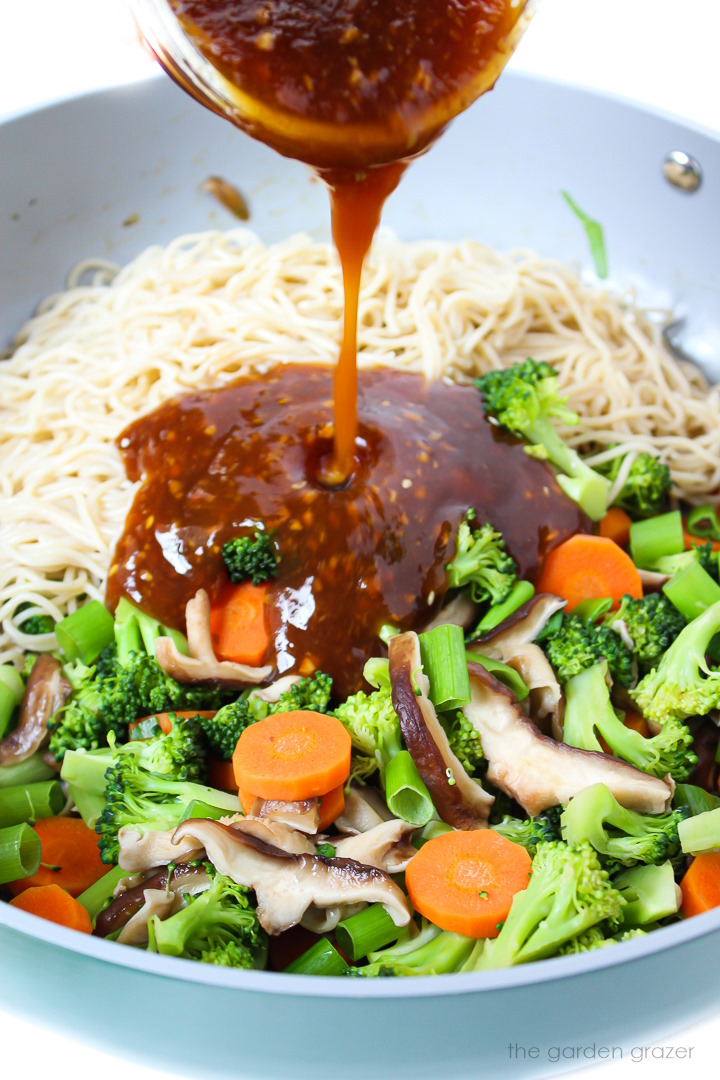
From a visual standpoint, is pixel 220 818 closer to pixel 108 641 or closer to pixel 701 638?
pixel 108 641

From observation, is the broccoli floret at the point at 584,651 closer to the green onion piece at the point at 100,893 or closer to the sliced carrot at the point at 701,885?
the sliced carrot at the point at 701,885

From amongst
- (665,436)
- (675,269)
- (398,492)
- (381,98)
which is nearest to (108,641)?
(398,492)

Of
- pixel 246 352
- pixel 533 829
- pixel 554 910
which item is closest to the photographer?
pixel 554 910

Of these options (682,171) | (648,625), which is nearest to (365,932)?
(648,625)

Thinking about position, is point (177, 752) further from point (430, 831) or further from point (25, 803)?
point (430, 831)

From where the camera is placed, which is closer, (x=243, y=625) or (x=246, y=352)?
(x=243, y=625)

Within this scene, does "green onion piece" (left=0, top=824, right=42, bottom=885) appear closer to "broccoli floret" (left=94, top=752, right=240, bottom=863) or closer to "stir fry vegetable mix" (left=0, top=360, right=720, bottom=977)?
"stir fry vegetable mix" (left=0, top=360, right=720, bottom=977)

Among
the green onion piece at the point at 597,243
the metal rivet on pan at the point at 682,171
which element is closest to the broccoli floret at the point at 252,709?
the green onion piece at the point at 597,243

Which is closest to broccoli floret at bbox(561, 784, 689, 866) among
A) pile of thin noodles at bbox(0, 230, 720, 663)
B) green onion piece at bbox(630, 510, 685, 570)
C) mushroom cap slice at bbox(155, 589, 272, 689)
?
mushroom cap slice at bbox(155, 589, 272, 689)
